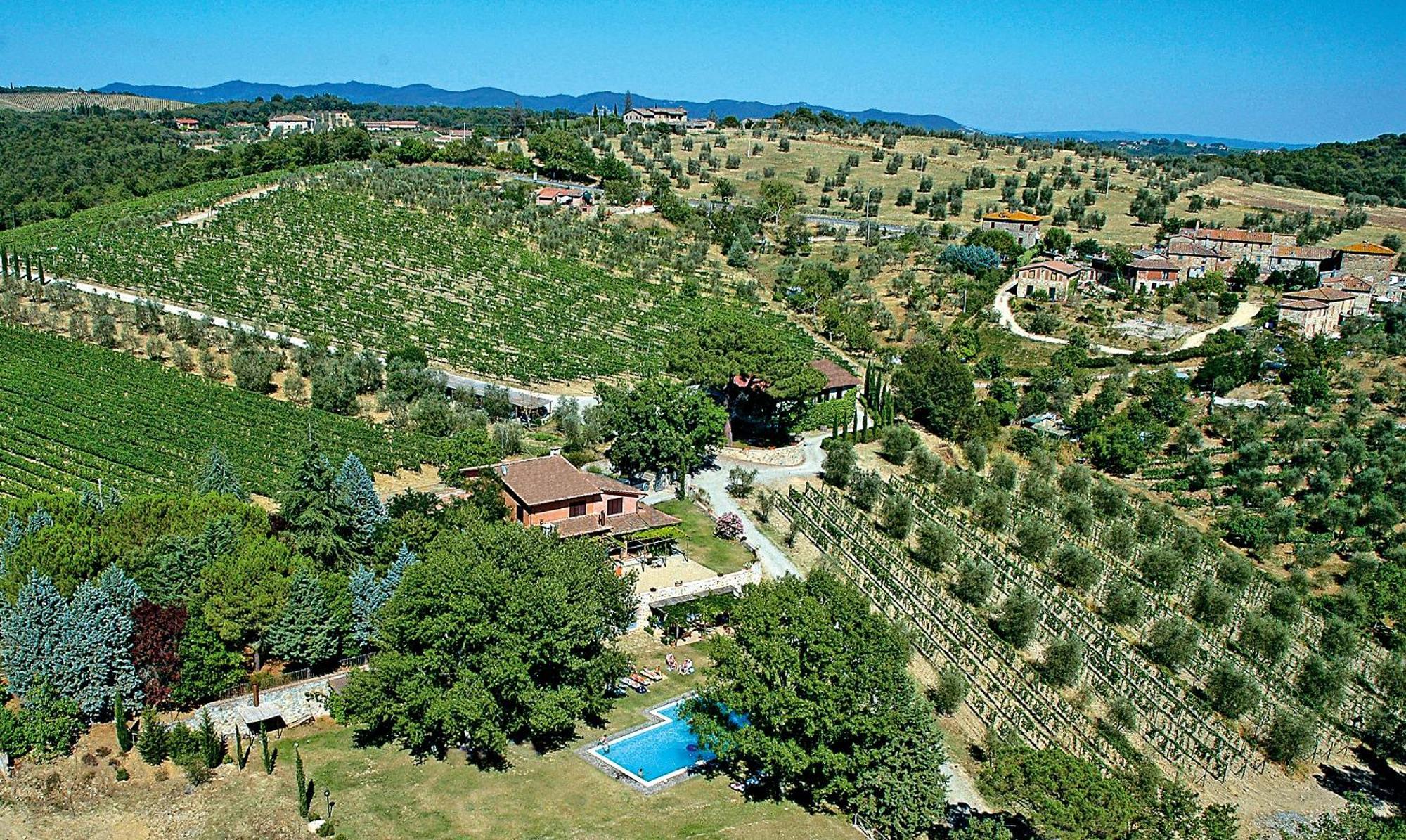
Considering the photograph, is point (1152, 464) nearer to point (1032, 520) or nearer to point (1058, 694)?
point (1032, 520)

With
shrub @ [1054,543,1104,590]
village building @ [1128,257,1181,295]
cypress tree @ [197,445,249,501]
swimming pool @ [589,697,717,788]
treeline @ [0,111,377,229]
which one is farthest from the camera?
treeline @ [0,111,377,229]

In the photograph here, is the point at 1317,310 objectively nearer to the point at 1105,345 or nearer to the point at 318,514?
the point at 1105,345

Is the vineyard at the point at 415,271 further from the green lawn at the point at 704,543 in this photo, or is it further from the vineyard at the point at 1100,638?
the vineyard at the point at 1100,638

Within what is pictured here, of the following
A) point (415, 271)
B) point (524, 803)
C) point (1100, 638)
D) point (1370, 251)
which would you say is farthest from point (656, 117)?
point (524, 803)

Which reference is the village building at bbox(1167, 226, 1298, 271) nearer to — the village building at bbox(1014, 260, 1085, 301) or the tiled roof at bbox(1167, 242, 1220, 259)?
the tiled roof at bbox(1167, 242, 1220, 259)

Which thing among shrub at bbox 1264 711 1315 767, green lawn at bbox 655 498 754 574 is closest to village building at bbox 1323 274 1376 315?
shrub at bbox 1264 711 1315 767
